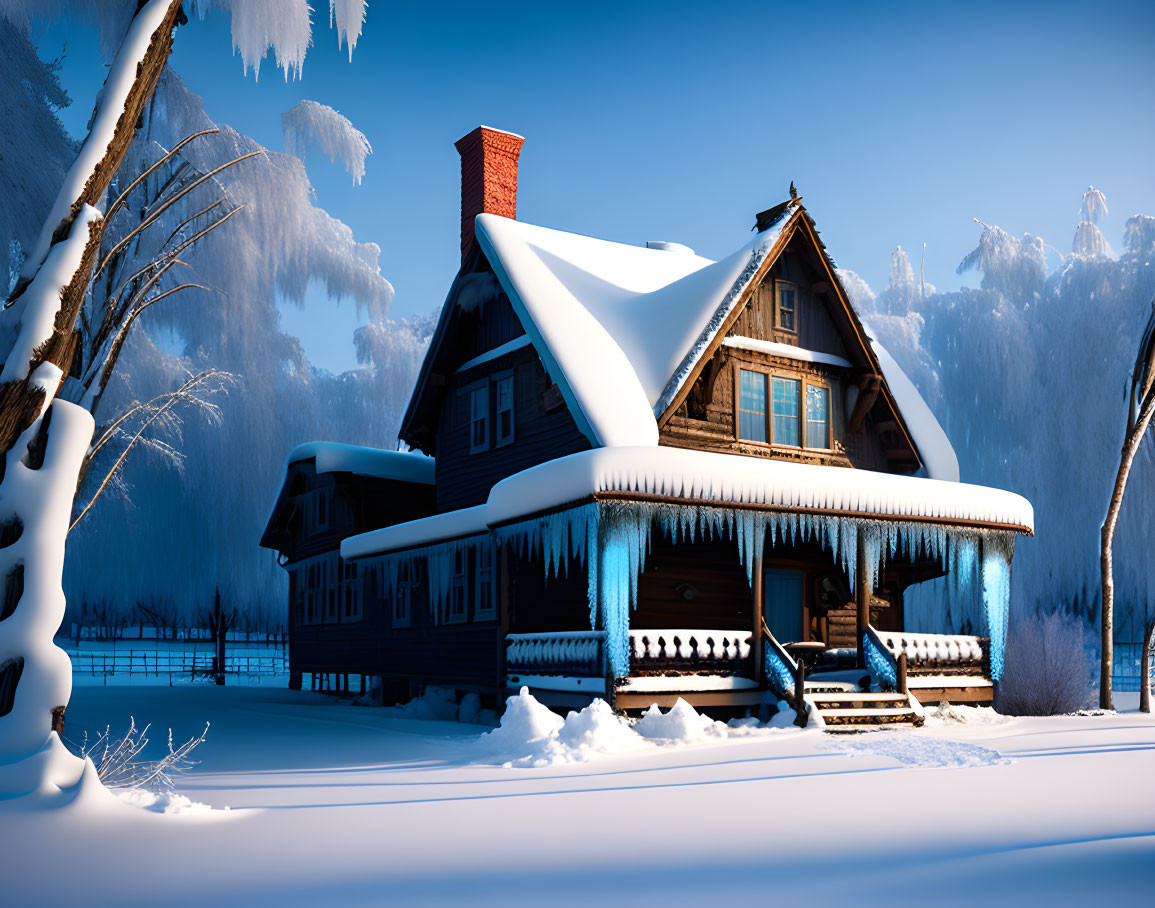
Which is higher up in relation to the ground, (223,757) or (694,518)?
(694,518)

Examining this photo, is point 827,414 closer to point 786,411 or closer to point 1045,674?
point 786,411

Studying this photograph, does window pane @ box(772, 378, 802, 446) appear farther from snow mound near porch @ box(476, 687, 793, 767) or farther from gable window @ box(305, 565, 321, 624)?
gable window @ box(305, 565, 321, 624)

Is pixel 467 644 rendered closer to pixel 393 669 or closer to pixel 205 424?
pixel 393 669

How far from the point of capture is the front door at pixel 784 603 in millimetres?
20156

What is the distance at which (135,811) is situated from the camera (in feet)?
24.1

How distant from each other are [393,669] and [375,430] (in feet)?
34.8

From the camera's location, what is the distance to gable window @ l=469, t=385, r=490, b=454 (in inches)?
828

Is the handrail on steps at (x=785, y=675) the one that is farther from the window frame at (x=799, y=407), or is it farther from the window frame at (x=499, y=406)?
the window frame at (x=499, y=406)

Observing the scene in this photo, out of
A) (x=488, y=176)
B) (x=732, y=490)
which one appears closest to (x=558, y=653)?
(x=732, y=490)

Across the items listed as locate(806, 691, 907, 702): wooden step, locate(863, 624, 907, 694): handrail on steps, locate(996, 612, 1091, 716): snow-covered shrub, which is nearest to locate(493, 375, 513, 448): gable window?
locate(863, 624, 907, 694): handrail on steps

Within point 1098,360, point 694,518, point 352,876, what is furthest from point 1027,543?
point 352,876

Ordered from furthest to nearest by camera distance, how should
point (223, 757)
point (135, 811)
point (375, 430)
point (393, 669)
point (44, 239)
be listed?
point (375, 430), point (393, 669), point (223, 757), point (44, 239), point (135, 811)

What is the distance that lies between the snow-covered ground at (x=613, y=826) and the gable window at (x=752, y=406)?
7.20m

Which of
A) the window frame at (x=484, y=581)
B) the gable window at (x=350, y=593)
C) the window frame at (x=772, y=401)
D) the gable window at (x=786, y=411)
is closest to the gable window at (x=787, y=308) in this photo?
the window frame at (x=772, y=401)
